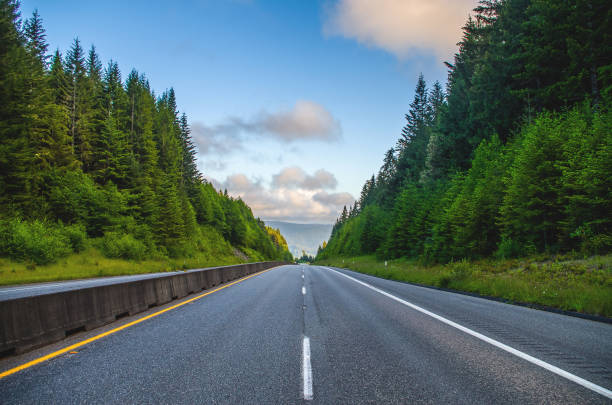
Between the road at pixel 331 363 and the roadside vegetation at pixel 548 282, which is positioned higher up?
the road at pixel 331 363

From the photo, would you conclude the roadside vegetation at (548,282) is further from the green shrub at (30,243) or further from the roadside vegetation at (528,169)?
the green shrub at (30,243)

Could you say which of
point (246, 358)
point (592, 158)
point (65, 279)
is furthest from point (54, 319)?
point (592, 158)

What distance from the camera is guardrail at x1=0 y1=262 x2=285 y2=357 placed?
16.0ft

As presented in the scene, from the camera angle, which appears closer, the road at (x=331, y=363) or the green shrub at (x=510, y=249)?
the road at (x=331, y=363)

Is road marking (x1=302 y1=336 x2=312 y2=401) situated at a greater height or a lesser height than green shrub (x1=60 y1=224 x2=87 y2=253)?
lesser

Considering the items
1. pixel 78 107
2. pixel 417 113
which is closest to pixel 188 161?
pixel 78 107

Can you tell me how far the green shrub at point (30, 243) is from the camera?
19.2 m

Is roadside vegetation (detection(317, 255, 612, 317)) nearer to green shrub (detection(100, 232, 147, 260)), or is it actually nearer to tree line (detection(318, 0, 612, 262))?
tree line (detection(318, 0, 612, 262))

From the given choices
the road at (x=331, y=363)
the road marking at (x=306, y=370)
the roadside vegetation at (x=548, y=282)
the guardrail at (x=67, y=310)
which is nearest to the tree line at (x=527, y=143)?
the roadside vegetation at (x=548, y=282)

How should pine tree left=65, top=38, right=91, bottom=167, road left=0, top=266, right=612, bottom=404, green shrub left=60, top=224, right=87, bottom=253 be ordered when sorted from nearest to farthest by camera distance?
road left=0, top=266, right=612, bottom=404 < green shrub left=60, top=224, right=87, bottom=253 < pine tree left=65, top=38, right=91, bottom=167

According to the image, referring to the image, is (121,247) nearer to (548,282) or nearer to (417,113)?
(548,282)

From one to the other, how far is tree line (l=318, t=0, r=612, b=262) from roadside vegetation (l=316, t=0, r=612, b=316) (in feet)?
0.28

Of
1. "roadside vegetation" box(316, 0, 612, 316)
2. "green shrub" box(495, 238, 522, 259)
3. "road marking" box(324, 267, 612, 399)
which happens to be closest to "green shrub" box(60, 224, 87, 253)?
"roadside vegetation" box(316, 0, 612, 316)

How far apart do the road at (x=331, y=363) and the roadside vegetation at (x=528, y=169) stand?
451 cm
